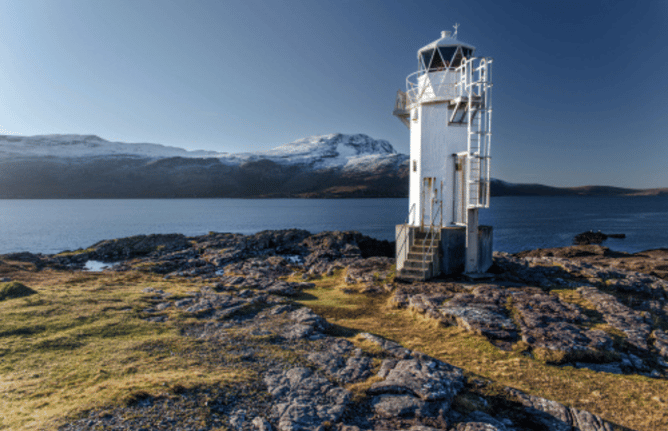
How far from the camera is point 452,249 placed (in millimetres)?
16203

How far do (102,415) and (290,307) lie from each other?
6.86m

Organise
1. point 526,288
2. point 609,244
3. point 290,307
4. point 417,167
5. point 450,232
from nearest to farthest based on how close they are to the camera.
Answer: point 290,307 → point 526,288 → point 450,232 → point 417,167 → point 609,244

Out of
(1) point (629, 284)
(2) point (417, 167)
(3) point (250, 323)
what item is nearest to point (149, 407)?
(3) point (250, 323)

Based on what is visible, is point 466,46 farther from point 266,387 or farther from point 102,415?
point 102,415

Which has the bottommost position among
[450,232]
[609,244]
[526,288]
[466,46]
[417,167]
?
[609,244]

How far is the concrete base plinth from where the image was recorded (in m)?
16.1

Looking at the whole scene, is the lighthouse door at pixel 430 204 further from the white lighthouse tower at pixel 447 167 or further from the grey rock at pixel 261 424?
the grey rock at pixel 261 424

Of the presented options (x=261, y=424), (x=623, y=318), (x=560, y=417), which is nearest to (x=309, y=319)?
(x=261, y=424)

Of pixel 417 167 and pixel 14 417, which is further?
pixel 417 167

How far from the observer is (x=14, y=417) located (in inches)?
206

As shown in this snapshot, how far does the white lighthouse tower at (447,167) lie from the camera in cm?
1555

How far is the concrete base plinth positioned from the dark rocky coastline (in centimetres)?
82

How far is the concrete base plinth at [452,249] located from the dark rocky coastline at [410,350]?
32.3 inches

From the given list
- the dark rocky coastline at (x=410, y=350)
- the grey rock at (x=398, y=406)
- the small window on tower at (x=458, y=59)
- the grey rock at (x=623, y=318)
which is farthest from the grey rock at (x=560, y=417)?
the small window on tower at (x=458, y=59)
